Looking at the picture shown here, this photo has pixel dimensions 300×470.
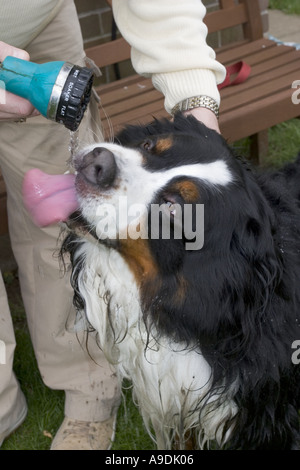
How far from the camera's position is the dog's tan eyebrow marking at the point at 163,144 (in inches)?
73.0

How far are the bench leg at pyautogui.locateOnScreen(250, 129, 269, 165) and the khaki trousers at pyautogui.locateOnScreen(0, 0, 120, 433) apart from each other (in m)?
1.57

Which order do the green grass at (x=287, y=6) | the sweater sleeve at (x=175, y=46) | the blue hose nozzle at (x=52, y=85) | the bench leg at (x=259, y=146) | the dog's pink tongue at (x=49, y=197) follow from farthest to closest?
the green grass at (x=287, y=6)
the bench leg at (x=259, y=146)
the sweater sleeve at (x=175, y=46)
the dog's pink tongue at (x=49, y=197)
the blue hose nozzle at (x=52, y=85)

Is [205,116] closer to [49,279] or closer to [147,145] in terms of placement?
[147,145]

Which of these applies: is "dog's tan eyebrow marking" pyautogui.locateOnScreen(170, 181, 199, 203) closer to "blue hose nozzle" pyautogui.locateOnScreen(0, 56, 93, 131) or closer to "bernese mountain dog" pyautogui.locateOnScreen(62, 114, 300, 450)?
"bernese mountain dog" pyautogui.locateOnScreen(62, 114, 300, 450)

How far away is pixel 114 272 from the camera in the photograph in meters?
1.92

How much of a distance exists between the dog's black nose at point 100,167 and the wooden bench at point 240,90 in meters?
0.94

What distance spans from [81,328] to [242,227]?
820mm

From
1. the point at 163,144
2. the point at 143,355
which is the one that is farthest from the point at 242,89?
the point at 143,355

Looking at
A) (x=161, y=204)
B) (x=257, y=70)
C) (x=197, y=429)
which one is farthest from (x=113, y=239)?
(x=257, y=70)

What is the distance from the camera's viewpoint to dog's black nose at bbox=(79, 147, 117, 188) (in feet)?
5.67

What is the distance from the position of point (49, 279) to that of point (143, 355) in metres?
0.55

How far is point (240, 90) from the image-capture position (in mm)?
3229

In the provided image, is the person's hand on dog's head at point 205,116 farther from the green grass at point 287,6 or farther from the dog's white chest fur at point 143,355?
the green grass at point 287,6

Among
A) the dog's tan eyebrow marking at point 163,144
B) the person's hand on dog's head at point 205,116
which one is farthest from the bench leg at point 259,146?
the dog's tan eyebrow marking at point 163,144
